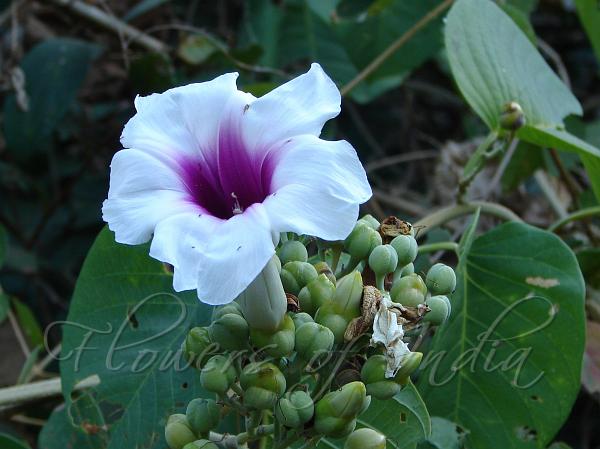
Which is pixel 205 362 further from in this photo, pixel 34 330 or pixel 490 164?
pixel 490 164

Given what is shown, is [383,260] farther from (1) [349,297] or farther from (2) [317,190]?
(2) [317,190]

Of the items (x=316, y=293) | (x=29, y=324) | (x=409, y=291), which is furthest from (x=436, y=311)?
(x=29, y=324)

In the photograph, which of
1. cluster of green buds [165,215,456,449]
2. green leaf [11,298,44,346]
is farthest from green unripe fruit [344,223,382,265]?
green leaf [11,298,44,346]


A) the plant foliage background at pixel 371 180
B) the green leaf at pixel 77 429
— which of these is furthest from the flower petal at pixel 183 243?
the green leaf at pixel 77 429

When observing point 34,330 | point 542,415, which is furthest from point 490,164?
point 34,330

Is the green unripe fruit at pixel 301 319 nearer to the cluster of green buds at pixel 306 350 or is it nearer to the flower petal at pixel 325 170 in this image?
the cluster of green buds at pixel 306 350

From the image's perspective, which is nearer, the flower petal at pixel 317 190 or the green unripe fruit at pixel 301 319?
the flower petal at pixel 317 190
